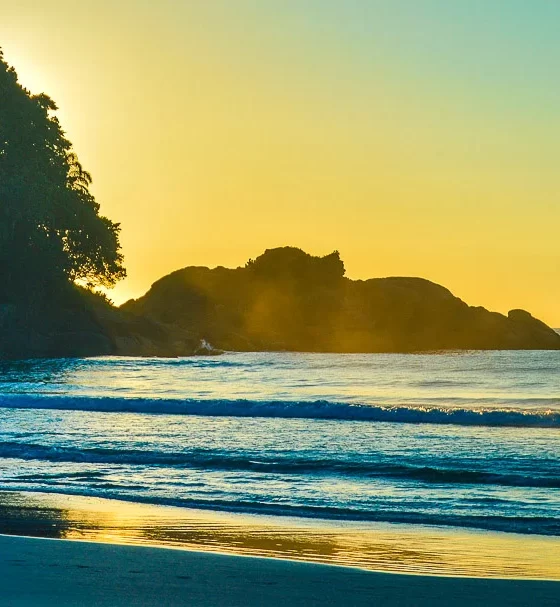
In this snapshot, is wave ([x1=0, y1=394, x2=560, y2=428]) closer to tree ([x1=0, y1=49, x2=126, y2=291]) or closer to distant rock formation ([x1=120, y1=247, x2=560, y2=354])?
tree ([x1=0, y1=49, x2=126, y2=291])

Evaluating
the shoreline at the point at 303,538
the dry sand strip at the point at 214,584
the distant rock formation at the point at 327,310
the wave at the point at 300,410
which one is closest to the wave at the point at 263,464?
the shoreline at the point at 303,538

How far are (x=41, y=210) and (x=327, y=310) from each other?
7112 centimetres

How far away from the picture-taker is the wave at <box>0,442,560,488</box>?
44.4 feet

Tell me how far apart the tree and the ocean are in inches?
1182

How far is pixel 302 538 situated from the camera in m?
9.68

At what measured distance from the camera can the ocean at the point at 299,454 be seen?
38.7 ft

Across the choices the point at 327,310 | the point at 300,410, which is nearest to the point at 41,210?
the point at 300,410

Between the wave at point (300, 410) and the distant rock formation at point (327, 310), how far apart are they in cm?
8366

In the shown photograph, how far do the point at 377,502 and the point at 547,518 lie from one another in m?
1.97

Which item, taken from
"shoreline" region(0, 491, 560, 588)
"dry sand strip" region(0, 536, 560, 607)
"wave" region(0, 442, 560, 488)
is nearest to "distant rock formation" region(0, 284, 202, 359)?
"wave" region(0, 442, 560, 488)

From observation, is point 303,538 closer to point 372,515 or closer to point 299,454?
point 372,515

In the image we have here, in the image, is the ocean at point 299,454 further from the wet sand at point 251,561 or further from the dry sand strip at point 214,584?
the dry sand strip at point 214,584

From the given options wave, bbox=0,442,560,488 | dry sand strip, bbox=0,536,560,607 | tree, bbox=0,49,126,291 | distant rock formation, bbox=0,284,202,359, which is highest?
tree, bbox=0,49,126,291

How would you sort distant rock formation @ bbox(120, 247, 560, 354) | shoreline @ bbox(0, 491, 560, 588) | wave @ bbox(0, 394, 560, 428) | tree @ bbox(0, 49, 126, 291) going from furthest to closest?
distant rock formation @ bbox(120, 247, 560, 354)
tree @ bbox(0, 49, 126, 291)
wave @ bbox(0, 394, 560, 428)
shoreline @ bbox(0, 491, 560, 588)
